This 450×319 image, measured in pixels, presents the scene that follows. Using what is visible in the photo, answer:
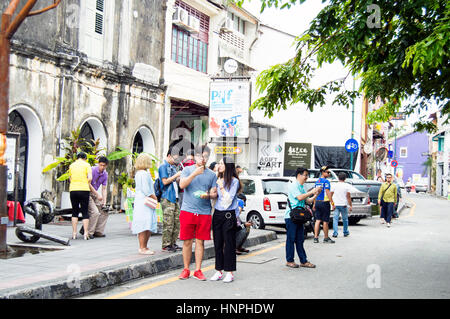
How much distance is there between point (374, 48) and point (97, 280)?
538cm

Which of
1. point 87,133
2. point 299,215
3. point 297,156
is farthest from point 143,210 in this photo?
point 297,156

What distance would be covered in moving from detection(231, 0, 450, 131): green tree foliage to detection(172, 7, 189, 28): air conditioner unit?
1067 centimetres

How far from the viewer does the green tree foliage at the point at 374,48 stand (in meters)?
6.68

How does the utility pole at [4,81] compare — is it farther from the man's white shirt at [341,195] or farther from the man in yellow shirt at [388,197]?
the man in yellow shirt at [388,197]

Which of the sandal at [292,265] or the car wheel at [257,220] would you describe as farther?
the car wheel at [257,220]

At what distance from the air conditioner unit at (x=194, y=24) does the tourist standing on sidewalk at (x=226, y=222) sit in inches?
572

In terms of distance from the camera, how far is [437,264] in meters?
9.28

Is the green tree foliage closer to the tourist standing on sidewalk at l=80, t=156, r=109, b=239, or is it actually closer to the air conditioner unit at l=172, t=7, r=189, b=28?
the tourist standing on sidewalk at l=80, t=156, r=109, b=239

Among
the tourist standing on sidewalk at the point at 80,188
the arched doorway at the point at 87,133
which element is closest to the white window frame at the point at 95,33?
the arched doorway at the point at 87,133

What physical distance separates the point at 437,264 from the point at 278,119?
2378cm

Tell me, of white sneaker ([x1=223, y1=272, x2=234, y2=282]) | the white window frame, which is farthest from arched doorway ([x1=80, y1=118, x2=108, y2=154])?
white sneaker ([x1=223, y1=272, x2=234, y2=282])

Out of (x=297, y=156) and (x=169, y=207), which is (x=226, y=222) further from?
(x=297, y=156)

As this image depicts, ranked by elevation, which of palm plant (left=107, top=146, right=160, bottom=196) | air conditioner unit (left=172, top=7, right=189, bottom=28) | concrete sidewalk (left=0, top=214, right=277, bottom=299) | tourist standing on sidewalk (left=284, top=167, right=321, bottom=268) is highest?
air conditioner unit (left=172, top=7, right=189, bottom=28)

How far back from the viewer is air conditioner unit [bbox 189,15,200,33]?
68.8 ft
